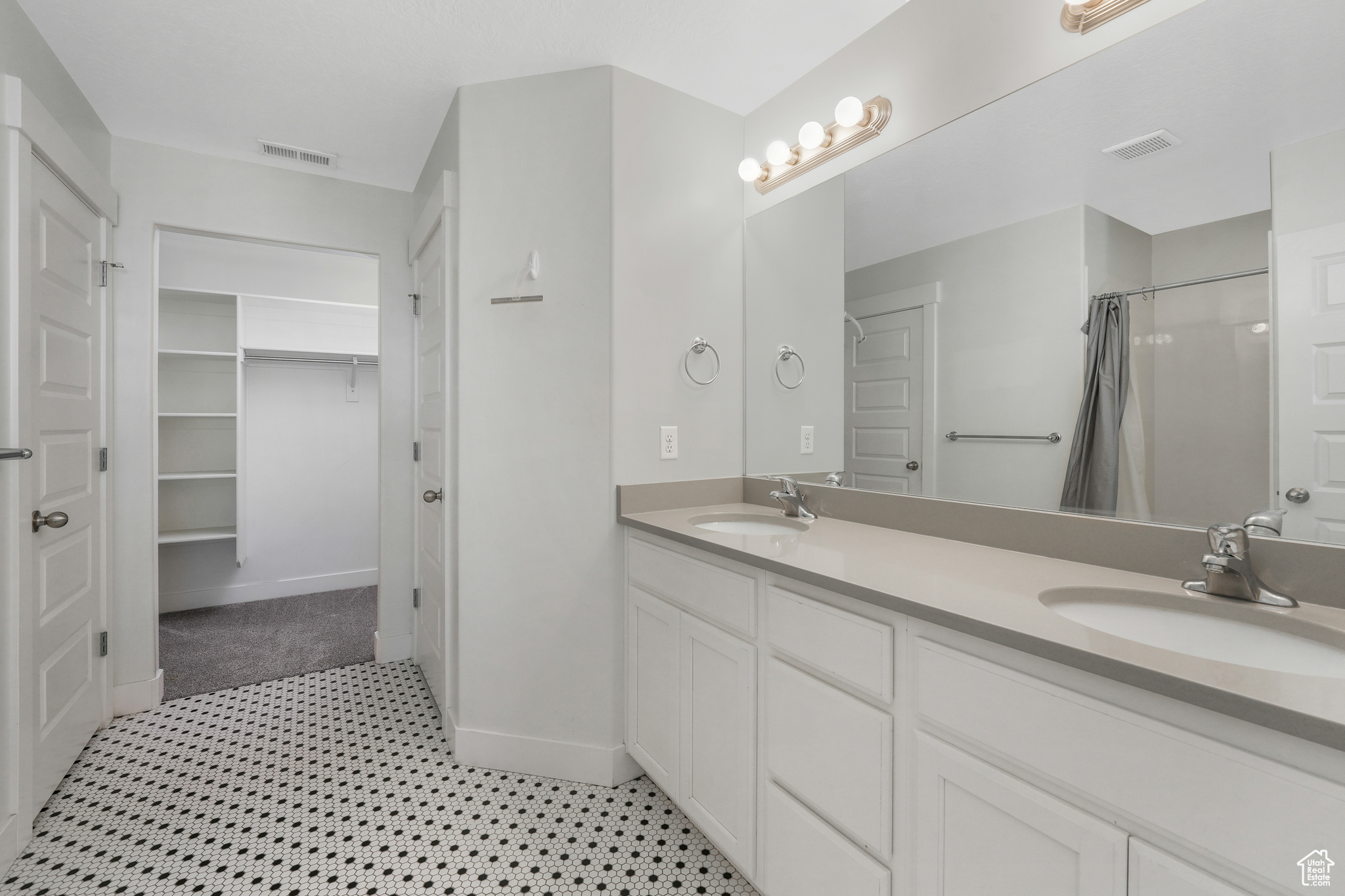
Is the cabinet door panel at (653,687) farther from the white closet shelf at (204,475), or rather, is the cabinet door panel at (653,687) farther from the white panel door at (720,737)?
the white closet shelf at (204,475)

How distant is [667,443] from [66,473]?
2.00 metres

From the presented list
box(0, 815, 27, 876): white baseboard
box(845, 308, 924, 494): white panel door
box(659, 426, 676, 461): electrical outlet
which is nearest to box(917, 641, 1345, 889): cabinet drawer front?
box(845, 308, 924, 494): white panel door

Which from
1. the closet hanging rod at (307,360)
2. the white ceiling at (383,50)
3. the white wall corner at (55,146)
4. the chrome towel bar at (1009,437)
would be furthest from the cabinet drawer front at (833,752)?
the closet hanging rod at (307,360)

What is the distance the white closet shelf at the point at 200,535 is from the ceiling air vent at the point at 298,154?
2.20 m

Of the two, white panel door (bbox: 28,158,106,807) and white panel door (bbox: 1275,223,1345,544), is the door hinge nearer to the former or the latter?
white panel door (bbox: 28,158,106,807)

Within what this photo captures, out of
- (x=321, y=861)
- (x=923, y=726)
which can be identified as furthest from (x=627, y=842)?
(x=923, y=726)

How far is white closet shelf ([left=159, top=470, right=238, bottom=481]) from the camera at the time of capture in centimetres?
331

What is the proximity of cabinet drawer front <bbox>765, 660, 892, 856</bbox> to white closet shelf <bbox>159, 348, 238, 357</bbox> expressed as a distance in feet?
11.8

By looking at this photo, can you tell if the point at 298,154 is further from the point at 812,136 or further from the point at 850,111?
the point at 850,111

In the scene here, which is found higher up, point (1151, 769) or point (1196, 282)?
point (1196, 282)

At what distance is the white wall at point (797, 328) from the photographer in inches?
76.9

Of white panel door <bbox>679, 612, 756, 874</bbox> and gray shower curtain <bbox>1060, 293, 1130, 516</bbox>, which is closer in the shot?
gray shower curtain <bbox>1060, 293, 1130, 516</bbox>

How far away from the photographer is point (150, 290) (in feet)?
7.90

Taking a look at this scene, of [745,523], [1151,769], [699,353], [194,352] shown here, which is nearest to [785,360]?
[699,353]
